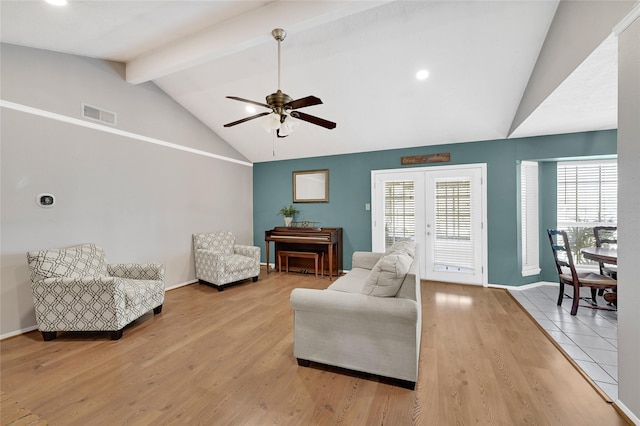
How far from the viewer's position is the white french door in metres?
4.45

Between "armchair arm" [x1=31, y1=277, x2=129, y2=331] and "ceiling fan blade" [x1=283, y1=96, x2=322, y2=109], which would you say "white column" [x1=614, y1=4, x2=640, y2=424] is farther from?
"armchair arm" [x1=31, y1=277, x2=129, y2=331]

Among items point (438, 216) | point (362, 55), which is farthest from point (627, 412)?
point (362, 55)

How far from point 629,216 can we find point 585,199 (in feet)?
11.9

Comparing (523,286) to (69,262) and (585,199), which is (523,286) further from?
(69,262)

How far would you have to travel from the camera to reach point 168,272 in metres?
4.36

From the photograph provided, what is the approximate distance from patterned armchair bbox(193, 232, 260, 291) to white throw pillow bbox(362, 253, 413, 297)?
295cm

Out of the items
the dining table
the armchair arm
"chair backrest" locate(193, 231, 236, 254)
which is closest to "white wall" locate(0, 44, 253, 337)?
"chair backrest" locate(193, 231, 236, 254)

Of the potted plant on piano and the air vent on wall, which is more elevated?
the air vent on wall

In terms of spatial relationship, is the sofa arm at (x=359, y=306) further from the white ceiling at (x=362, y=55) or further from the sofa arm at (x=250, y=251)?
the sofa arm at (x=250, y=251)

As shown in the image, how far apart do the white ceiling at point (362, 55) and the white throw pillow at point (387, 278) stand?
6.73 feet

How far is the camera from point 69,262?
2916 mm

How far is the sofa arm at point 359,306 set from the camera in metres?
1.88

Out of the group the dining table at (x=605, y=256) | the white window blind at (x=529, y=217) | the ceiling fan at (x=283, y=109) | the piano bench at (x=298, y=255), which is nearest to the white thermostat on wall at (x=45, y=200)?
the ceiling fan at (x=283, y=109)

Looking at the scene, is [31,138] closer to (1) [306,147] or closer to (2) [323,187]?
(1) [306,147]
